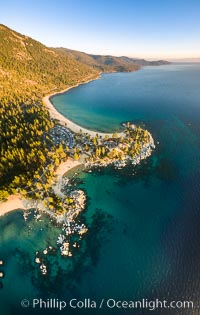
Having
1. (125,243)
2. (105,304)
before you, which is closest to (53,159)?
(125,243)

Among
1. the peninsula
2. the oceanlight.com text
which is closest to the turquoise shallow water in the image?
the oceanlight.com text

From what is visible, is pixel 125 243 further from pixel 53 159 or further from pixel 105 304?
pixel 53 159

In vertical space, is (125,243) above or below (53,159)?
A: below

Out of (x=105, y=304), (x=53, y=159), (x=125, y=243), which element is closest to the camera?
(x=105, y=304)

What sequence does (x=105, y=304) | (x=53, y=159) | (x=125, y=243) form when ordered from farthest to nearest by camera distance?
(x=53, y=159), (x=125, y=243), (x=105, y=304)

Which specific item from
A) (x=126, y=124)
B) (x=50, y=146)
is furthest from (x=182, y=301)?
(x=126, y=124)

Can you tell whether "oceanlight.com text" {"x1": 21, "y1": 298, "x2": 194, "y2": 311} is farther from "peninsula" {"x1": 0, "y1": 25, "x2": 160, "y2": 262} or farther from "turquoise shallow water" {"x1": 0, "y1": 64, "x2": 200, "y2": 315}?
"peninsula" {"x1": 0, "y1": 25, "x2": 160, "y2": 262}

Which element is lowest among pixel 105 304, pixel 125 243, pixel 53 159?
pixel 105 304

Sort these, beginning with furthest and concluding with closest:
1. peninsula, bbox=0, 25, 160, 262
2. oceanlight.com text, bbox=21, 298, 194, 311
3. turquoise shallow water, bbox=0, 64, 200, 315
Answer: peninsula, bbox=0, 25, 160, 262, turquoise shallow water, bbox=0, 64, 200, 315, oceanlight.com text, bbox=21, 298, 194, 311

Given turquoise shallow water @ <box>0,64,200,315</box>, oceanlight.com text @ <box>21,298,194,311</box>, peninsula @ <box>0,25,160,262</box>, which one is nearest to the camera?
oceanlight.com text @ <box>21,298,194,311</box>

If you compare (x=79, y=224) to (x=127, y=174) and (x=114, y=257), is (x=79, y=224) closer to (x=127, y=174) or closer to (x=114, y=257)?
(x=114, y=257)

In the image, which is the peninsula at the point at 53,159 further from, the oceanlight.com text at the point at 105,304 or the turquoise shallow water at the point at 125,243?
the oceanlight.com text at the point at 105,304
